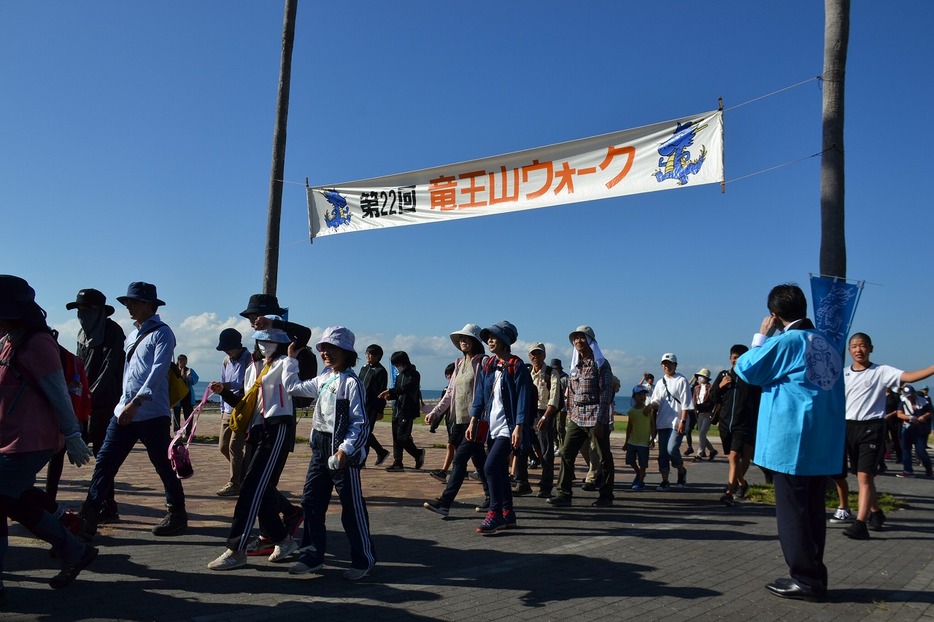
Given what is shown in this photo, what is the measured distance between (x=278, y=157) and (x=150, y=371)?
6213mm

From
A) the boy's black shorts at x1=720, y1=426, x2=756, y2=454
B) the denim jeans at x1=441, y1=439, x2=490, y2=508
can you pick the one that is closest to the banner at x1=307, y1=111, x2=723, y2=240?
the boy's black shorts at x1=720, y1=426, x2=756, y2=454

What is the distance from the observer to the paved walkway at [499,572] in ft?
14.6

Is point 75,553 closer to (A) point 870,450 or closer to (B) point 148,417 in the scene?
(B) point 148,417

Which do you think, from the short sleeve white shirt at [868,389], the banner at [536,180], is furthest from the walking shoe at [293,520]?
the banner at [536,180]

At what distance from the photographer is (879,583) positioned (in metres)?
5.30

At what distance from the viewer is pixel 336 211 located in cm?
1230

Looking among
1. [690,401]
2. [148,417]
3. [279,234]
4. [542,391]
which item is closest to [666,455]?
[690,401]

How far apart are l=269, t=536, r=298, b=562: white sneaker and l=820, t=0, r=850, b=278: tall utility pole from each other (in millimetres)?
7322

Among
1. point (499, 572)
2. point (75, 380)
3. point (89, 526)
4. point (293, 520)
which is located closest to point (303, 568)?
point (293, 520)

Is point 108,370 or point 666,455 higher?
point 108,370

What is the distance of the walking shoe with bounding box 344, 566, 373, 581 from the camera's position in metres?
5.06

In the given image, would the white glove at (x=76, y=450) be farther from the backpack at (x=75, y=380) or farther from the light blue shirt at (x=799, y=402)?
the light blue shirt at (x=799, y=402)

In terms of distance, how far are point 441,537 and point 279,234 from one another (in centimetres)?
605

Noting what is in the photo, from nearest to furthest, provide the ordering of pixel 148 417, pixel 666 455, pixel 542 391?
pixel 148 417 < pixel 666 455 < pixel 542 391
